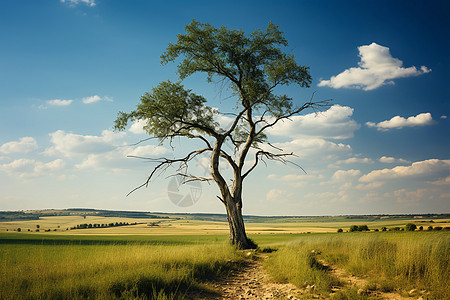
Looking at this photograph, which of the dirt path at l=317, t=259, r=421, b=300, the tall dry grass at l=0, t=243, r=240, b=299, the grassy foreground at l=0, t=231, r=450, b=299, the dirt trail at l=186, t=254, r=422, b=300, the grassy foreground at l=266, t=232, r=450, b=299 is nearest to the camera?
the tall dry grass at l=0, t=243, r=240, b=299

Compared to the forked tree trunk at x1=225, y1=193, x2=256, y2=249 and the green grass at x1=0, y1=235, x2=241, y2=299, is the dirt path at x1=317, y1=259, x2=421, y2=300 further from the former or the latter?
the forked tree trunk at x1=225, y1=193, x2=256, y2=249

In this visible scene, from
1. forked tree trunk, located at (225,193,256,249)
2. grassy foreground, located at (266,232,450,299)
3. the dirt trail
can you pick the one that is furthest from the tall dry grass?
forked tree trunk, located at (225,193,256,249)

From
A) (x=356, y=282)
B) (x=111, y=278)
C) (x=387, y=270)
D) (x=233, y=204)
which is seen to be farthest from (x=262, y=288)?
(x=233, y=204)

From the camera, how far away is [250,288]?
974cm

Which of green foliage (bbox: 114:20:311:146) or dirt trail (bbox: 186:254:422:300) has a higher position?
green foliage (bbox: 114:20:311:146)

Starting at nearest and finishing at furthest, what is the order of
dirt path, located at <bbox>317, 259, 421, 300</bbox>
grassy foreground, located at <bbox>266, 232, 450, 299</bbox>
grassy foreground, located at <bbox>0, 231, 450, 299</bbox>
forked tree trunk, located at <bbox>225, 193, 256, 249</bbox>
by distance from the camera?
Answer: 1. grassy foreground, located at <bbox>0, 231, 450, 299</bbox>
2. dirt path, located at <bbox>317, 259, 421, 300</bbox>
3. grassy foreground, located at <bbox>266, 232, 450, 299</bbox>
4. forked tree trunk, located at <bbox>225, 193, 256, 249</bbox>

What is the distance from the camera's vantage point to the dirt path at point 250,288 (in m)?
Result: 8.61

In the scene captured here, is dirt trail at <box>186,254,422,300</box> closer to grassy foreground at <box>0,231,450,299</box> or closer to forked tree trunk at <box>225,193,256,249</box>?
grassy foreground at <box>0,231,450,299</box>

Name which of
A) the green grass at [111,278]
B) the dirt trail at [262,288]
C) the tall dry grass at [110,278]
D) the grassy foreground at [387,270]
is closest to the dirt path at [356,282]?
the dirt trail at [262,288]

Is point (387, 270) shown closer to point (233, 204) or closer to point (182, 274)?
point (182, 274)

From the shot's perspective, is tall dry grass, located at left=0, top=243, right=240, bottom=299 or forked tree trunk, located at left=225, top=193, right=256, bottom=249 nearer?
tall dry grass, located at left=0, top=243, right=240, bottom=299

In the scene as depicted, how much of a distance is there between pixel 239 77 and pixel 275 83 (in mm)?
2843

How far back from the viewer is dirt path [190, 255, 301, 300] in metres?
8.61

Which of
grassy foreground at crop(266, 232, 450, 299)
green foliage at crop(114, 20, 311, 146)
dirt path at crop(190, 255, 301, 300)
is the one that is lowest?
dirt path at crop(190, 255, 301, 300)
